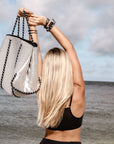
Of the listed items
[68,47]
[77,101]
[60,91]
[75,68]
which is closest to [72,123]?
[77,101]

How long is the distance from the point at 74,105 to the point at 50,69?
35cm

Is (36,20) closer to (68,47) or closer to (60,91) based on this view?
(68,47)

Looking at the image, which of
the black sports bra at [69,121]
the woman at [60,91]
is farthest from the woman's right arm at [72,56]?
the black sports bra at [69,121]

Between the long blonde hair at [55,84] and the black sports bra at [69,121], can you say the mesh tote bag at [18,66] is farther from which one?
the black sports bra at [69,121]

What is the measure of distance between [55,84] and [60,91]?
0.07 metres

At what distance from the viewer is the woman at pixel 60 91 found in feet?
6.77

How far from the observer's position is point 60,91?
2.07 m

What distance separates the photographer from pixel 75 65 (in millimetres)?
2166

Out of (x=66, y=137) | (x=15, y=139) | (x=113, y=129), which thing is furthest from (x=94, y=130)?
(x=66, y=137)

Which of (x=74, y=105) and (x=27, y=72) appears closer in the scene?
(x=27, y=72)

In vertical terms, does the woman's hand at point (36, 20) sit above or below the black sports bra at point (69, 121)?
above

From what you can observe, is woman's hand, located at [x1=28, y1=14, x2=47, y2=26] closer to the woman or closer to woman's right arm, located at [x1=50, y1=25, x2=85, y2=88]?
the woman

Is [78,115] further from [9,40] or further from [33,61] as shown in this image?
[9,40]

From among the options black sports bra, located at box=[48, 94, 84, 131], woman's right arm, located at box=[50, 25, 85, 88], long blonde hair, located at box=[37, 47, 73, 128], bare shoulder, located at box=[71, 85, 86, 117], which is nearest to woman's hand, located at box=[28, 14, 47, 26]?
woman's right arm, located at box=[50, 25, 85, 88]
